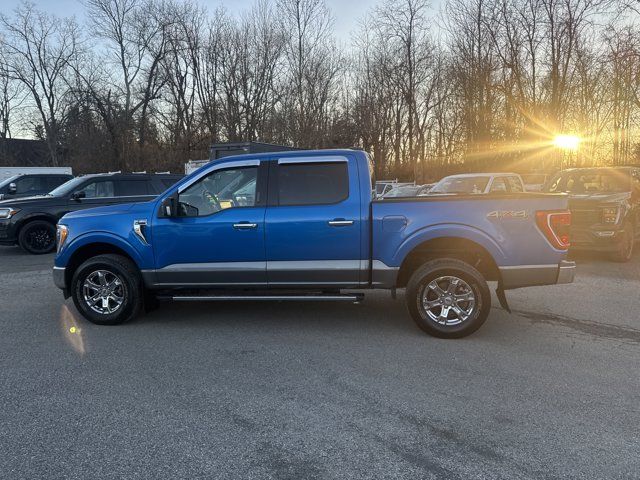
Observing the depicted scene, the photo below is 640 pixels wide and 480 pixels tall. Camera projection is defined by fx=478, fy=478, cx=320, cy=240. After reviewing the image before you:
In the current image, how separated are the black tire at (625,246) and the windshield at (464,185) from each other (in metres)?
3.67

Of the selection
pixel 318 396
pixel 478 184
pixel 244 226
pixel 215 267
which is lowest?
pixel 318 396

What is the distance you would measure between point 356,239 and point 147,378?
2467 mm

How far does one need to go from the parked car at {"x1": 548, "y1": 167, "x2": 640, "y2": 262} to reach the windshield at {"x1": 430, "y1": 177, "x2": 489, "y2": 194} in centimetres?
261

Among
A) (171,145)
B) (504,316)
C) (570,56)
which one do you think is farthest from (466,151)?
(504,316)

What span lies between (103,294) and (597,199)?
8.97 metres

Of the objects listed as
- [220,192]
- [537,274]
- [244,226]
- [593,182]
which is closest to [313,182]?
[244,226]

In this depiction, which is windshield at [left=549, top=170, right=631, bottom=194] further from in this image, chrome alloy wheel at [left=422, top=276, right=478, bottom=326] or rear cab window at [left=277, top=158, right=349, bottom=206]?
rear cab window at [left=277, top=158, right=349, bottom=206]

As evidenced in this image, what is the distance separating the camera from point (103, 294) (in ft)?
18.6

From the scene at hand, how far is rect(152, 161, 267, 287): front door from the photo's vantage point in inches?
210

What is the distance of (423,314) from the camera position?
5129mm

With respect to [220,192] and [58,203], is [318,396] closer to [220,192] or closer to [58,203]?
[220,192]

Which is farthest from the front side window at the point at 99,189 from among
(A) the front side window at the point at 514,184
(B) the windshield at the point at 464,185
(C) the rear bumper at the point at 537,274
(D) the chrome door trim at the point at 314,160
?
(A) the front side window at the point at 514,184

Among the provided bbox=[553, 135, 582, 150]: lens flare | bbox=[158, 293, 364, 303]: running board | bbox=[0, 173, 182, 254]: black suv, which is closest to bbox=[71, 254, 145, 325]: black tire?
bbox=[158, 293, 364, 303]: running board

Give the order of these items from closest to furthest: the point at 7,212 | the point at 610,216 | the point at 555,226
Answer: the point at 555,226 < the point at 610,216 < the point at 7,212
